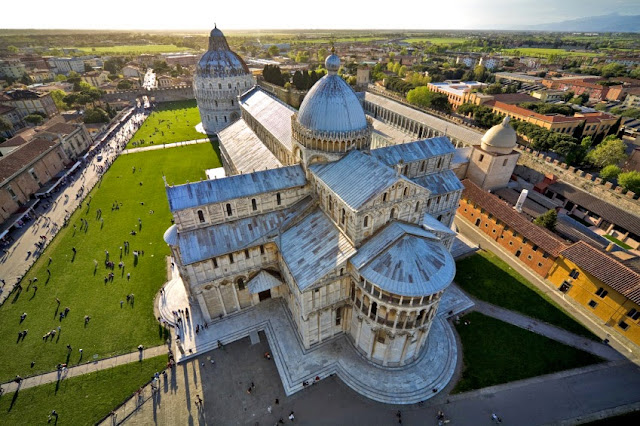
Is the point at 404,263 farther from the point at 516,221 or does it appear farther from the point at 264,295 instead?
the point at 516,221

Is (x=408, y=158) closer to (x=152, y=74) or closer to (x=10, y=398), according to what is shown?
(x=10, y=398)

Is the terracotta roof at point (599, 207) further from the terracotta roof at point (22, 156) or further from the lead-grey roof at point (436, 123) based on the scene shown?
the terracotta roof at point (22, 156)

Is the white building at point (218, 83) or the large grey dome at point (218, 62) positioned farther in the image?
the white building at point (218, 83)

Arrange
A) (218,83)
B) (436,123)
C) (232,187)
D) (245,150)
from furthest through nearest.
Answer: (218,83)
(436,123)
(245,150)
(232,187)

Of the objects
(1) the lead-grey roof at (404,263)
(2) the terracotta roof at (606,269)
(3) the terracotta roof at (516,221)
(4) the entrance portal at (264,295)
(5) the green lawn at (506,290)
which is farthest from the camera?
(3) the terracotta roof at (516,221)

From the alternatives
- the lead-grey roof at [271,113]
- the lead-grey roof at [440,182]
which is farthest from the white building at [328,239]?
the lead-grey roof at [271,113]

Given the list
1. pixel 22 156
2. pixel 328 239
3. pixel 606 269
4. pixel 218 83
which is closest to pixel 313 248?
pixel 328 239
